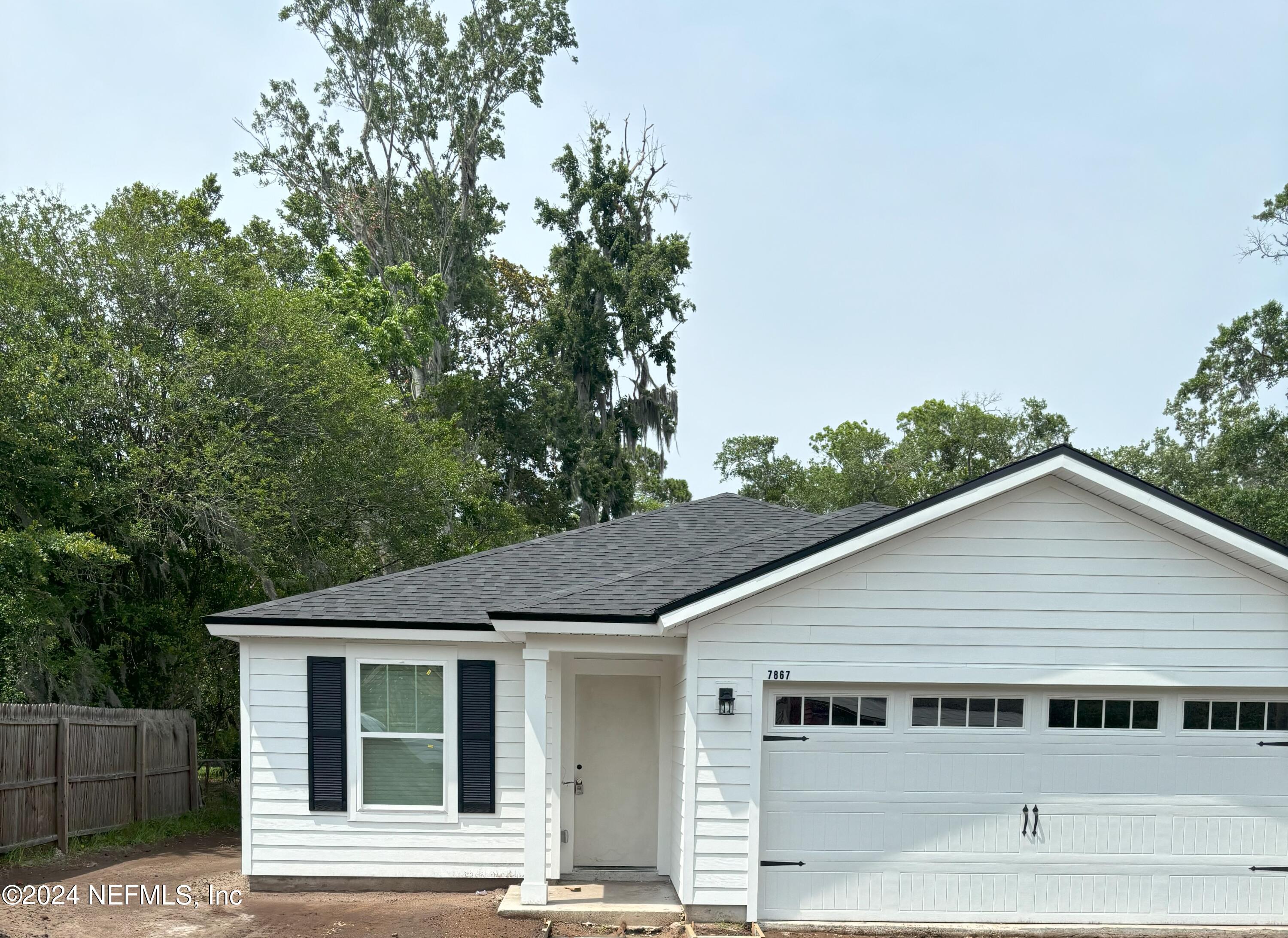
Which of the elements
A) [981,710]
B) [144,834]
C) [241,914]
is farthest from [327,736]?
[981,710]

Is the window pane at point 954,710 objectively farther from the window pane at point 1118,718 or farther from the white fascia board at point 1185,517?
the white fascia board at point 1185,517

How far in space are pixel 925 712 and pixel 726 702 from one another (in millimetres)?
1820

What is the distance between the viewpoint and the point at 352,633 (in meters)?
9.37

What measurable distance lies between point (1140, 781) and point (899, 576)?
9.13 ft

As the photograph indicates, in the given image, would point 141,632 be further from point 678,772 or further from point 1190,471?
point 1190,471

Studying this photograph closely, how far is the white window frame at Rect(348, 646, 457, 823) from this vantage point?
9.43m

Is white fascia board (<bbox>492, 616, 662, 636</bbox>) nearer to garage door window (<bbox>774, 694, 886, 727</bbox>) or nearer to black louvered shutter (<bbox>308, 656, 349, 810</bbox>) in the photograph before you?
garage door window (<bbox>774, 694, 886, 727</bbox>)

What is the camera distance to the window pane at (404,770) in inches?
373

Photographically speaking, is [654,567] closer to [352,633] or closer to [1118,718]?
[352,633]

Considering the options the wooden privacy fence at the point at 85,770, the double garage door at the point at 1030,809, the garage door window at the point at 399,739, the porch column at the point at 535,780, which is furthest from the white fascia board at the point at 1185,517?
the wooden privacy fence at the point at 85,770

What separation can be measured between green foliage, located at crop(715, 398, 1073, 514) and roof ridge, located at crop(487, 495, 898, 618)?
21.1 meters

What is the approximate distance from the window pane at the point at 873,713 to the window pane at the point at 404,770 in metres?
4.13

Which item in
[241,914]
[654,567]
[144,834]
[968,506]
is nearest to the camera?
[968,506]

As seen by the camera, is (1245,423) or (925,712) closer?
(925,712)
